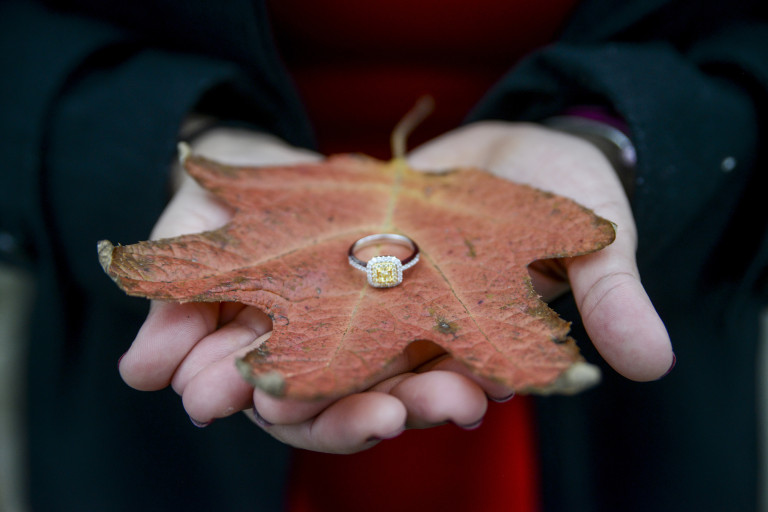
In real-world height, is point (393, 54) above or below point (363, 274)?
above

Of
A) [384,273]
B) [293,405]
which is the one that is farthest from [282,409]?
[384,273]

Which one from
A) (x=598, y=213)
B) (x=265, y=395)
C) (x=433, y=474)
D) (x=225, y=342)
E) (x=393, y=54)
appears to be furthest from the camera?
(x=393, y=54)

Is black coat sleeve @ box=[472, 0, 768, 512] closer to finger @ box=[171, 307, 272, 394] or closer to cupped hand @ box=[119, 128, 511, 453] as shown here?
cupped hand @ box=[119, 128, 511, 453]

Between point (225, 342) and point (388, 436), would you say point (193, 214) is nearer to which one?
point (225, 342)

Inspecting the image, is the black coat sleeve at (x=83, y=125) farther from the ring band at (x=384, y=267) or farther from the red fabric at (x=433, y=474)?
the red fabric at (x=433, y=474)

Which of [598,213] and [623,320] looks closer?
[623,320]

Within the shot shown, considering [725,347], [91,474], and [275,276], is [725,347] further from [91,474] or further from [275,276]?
[91,474]

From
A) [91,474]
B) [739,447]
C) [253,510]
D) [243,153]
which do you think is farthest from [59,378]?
[739,447]

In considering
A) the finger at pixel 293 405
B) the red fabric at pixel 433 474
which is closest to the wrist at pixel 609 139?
the red fabric at pixel 433 474
